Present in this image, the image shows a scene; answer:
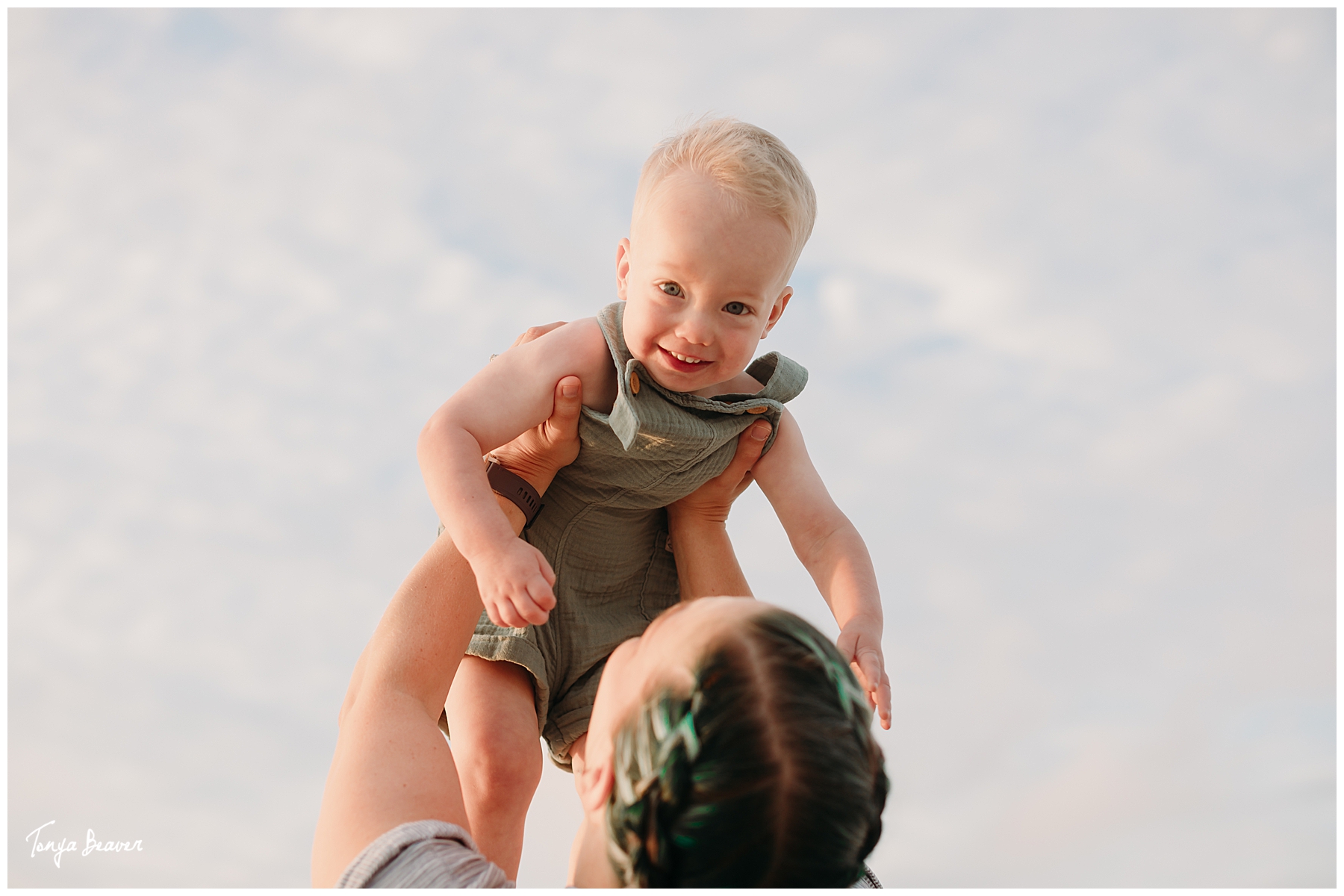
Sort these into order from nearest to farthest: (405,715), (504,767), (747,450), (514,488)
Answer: (405,715) → (504,767) → (514,488) → (747,450)

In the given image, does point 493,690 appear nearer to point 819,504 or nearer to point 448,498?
point 448,498

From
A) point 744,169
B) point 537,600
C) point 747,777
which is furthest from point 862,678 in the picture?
point 744,169

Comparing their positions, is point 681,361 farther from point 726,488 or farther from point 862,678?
point 862,678

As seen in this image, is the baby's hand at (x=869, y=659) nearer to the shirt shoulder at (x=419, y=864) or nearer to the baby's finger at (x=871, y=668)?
the baby's finger at (x=871, y=668)

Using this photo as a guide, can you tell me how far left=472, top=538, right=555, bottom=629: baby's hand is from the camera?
5.99ft

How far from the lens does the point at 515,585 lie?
1.85m

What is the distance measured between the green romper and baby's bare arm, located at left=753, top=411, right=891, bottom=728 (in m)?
0.10

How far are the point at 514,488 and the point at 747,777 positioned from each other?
1.38m

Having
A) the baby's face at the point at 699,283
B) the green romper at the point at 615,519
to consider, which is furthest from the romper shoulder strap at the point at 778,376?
the baby's face at the point at 699,283

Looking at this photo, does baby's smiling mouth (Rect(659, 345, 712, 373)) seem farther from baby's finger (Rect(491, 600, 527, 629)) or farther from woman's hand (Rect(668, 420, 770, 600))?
baby's finger (Rect(491, 600, 527, 629))

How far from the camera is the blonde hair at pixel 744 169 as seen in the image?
2.36m

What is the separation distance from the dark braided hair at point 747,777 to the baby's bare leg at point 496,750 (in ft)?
3.67

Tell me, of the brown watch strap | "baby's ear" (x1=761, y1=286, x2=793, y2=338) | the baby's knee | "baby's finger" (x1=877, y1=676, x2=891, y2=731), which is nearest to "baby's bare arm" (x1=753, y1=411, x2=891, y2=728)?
"baby's finger" (x1=877, y1=676, x2=891, y2=731)

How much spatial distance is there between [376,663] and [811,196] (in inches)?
64.3
